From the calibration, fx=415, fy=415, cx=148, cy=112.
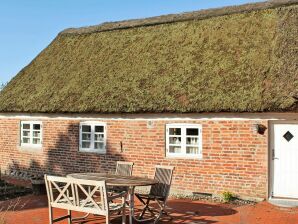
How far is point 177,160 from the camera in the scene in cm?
1296

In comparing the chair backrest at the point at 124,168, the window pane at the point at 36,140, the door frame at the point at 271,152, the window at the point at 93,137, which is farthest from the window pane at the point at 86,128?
the door frame at the point at 271,152

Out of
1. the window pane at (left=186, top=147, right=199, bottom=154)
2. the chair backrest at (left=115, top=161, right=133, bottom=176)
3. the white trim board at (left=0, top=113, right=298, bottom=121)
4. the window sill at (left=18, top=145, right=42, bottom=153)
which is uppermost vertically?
the white trim board at (left=0, top=113, right=298, bottom=121)

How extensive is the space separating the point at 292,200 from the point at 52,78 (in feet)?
35.3

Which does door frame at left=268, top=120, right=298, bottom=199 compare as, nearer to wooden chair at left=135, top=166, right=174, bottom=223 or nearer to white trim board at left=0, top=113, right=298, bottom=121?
white trim board at left=0, top=113, right=298, bottom=121

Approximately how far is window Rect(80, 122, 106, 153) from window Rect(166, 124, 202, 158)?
2592 millimetres

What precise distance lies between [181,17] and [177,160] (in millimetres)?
6574

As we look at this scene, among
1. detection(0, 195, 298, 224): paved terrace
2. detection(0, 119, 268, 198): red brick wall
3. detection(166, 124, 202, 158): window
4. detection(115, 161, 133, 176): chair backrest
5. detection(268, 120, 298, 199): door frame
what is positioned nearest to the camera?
detection(0, 195, 298, 224): paved terrace

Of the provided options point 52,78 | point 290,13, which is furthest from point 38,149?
point 290,13

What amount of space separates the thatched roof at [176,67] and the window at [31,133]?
0.71 meters

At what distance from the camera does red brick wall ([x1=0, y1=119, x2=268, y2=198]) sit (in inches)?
463

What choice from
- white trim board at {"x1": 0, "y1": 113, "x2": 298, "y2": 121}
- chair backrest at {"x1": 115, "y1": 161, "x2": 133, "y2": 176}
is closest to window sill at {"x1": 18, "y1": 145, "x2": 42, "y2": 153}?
white trim board at {"x1": 0, "y1": 113, "x2": 298, "y2": 121}

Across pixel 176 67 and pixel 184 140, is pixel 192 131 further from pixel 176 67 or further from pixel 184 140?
pixel 176 67

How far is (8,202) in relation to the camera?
467 inches

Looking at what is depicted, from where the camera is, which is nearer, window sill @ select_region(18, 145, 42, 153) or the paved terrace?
the paved terrace
